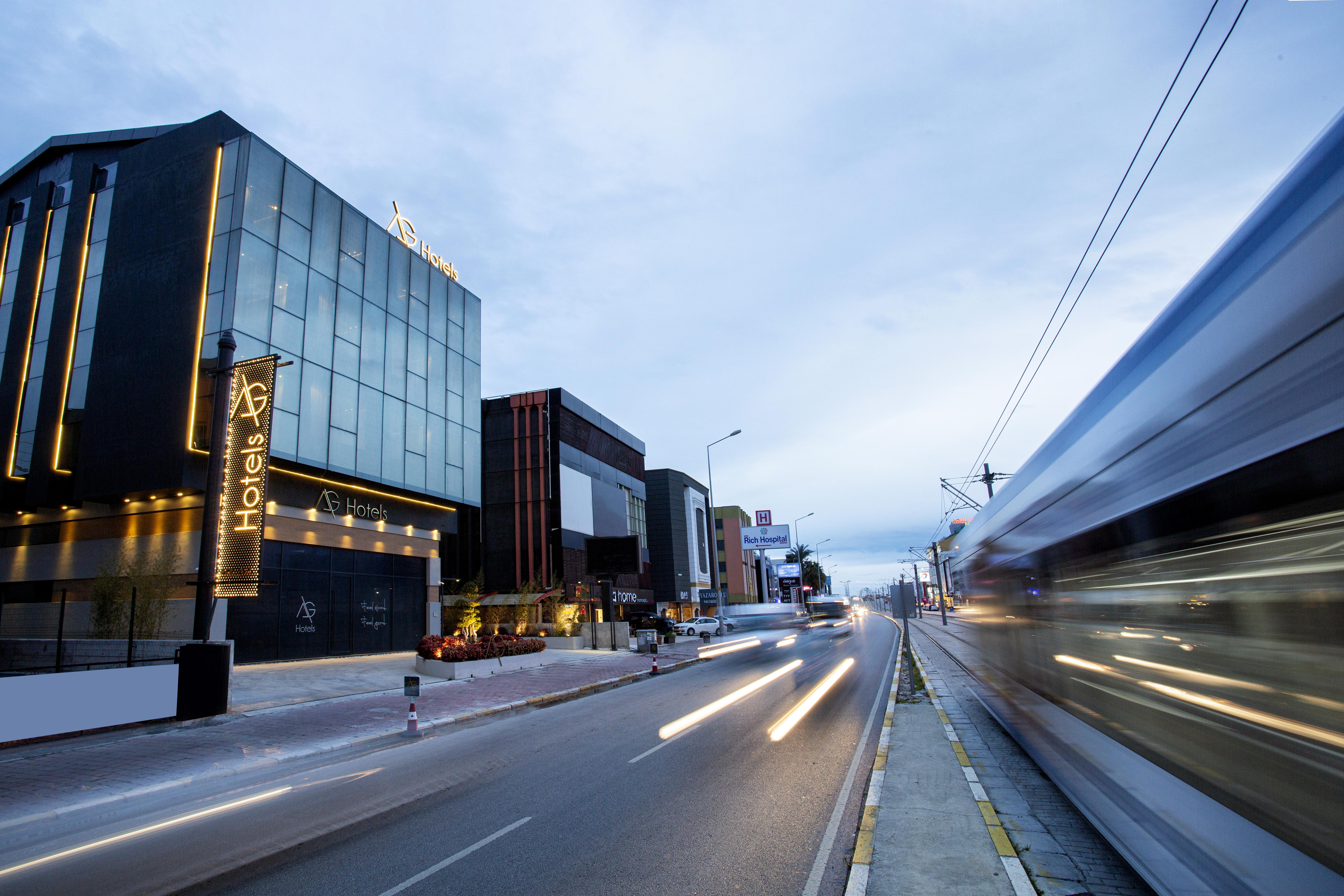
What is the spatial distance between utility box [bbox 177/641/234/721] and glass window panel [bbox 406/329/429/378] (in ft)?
66.1

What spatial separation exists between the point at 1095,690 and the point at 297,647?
2836 cm

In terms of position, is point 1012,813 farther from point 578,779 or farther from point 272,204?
point 272,204

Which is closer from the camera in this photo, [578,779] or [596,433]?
[578,779]

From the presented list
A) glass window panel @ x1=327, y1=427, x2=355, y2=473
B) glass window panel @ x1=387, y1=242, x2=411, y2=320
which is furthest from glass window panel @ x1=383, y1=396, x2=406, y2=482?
glass window panel @ x1=387, y1=242, x2=411, y2=320

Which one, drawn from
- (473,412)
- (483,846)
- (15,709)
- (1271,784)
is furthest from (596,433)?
(1271,784)

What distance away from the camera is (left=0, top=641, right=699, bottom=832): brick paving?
8.69m

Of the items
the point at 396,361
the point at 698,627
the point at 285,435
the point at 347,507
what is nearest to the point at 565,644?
the point at 347,507

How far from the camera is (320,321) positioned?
27656 mm

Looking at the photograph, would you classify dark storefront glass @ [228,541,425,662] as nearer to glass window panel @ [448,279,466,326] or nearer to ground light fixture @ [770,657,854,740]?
glass window panel @ [448,279,466,326]

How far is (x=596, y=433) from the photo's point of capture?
57.3 metres

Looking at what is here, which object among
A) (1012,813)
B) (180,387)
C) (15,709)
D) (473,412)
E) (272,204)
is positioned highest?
(272,204)

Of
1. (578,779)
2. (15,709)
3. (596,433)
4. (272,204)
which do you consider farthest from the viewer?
(596,433)

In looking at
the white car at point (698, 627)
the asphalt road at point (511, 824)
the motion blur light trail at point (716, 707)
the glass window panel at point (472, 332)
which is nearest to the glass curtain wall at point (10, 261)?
the glass window panel at point (472, 332)

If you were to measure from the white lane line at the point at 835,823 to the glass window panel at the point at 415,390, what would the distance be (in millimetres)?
26515
